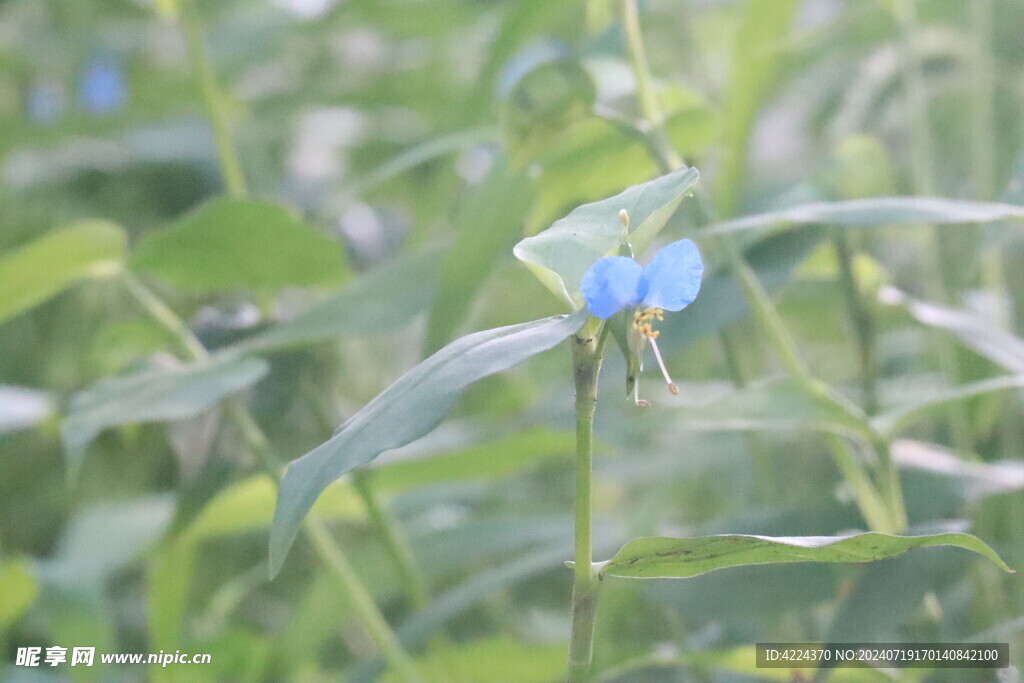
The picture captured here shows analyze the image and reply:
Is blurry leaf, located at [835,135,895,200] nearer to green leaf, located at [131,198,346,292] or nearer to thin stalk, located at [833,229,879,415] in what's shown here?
thin stalk, located at [833,229,879,415]

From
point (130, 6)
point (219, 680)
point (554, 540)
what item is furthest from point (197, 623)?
point (130, 6)

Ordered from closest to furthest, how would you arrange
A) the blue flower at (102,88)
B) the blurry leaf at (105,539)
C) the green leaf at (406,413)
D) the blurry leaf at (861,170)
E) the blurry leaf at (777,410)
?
the green leaf at (406,413)
the blurry leaf at (777,410)
the blurry leaf at (861,170)
the blurry leaf at (105,539)
the blue flower at (102,88)

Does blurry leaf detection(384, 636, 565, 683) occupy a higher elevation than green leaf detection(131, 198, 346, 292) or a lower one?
lower

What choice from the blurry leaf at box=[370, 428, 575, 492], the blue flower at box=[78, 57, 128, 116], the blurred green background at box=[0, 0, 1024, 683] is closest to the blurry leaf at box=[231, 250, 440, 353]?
the blurred green background at box=[0, 0, 1024, 683]

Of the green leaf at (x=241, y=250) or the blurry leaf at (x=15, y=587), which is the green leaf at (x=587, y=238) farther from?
the blurry leaf at (x=15, y=587)

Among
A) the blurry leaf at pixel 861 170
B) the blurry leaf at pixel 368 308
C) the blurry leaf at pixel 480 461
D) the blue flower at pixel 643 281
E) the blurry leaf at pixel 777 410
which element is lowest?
the blue flower at pixel 643 281

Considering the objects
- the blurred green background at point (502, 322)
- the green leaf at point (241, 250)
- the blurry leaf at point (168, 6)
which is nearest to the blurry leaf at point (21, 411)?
the blurred green background at point (502, 322)
